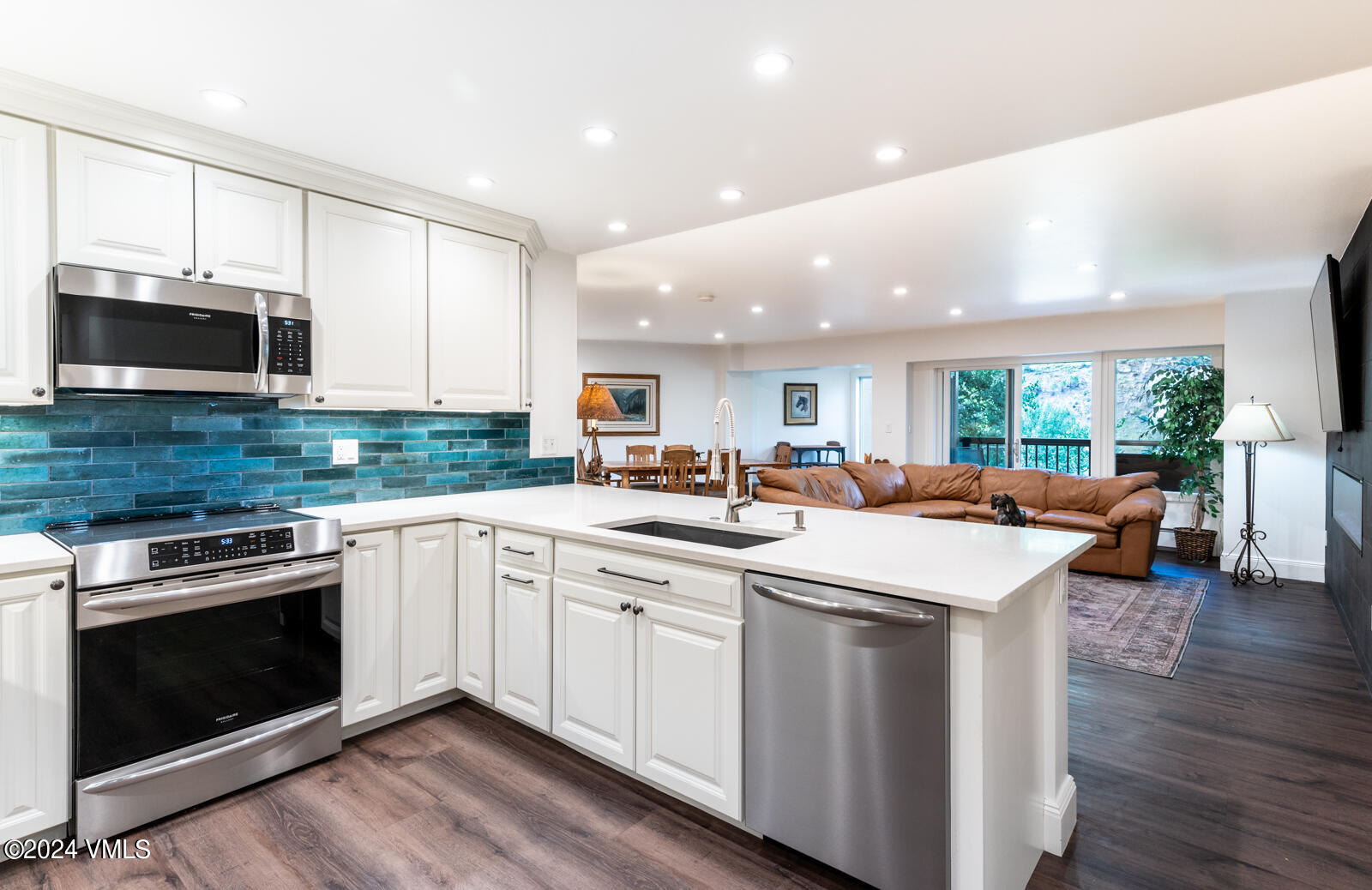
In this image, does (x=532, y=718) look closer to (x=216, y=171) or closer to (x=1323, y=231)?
(x=216, y=171)

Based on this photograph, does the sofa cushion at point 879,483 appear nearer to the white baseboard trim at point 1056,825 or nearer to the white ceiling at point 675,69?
the white ceiling at point 675,69

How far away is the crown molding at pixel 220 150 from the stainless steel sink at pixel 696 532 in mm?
1697

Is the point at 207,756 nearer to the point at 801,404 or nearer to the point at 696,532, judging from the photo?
the point at 696,532

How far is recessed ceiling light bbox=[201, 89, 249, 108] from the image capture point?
6.77 ft

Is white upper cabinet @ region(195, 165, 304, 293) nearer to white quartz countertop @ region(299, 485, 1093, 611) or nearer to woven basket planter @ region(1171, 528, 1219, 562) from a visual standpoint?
white quartz countertop @ region(299, 485, 1093, 611)

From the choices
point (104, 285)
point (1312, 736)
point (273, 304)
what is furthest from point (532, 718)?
point (1312, 736)

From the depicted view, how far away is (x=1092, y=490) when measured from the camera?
6305mm

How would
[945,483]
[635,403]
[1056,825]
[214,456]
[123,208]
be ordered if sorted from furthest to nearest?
[635,403] → [945,483] → [214,456] → [123,208] → [1056,825]

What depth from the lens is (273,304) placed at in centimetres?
249

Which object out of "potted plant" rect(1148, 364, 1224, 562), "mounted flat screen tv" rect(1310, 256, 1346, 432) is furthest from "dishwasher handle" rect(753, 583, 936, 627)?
"potted plant" rect(1148, 364, 1224, 562)

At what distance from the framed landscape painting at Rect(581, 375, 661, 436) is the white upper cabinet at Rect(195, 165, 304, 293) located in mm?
7336

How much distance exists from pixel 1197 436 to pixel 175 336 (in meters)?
7.71

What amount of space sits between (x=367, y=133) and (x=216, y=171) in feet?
1.92

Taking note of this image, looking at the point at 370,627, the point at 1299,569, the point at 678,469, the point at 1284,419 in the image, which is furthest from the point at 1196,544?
the point at 370,627
